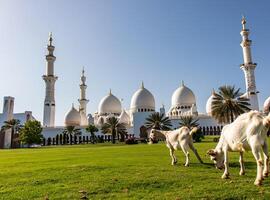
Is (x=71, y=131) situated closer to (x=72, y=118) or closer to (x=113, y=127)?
(x=72, y=118)

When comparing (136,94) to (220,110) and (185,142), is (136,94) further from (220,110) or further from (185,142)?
(185,142)

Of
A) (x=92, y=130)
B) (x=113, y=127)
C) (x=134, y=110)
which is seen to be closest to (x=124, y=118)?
(x=134, y=110)

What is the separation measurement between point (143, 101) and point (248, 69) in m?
28.7

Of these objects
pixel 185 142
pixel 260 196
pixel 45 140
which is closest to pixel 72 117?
pixel 45 140

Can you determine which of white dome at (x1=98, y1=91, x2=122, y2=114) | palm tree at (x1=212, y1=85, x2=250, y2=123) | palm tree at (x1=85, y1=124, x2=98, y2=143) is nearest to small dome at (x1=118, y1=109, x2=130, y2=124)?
white dome at (x1=98, y1=91, x2=122, y2=114)

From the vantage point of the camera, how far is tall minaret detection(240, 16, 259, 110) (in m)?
63.9

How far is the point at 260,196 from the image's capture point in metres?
5.74

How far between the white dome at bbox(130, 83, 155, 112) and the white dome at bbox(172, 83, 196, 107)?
650cm

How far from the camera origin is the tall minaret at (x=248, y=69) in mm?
63938

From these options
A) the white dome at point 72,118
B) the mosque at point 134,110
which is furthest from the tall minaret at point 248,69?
the white dome at point 72,118

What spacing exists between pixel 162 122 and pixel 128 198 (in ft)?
171

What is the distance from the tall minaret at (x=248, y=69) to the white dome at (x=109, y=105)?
3868 cm

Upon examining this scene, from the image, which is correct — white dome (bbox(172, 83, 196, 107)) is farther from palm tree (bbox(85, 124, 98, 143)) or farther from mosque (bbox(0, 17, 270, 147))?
palm tree (bbox(85, 124, 98, 143))

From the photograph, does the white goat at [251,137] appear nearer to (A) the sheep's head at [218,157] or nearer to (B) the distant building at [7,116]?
(A) the sheep's head at [218,157]
